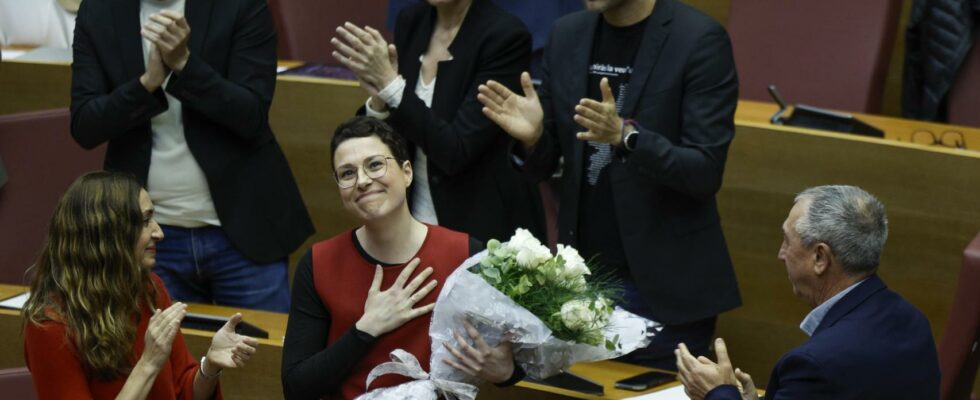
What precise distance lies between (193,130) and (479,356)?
3.19 feet

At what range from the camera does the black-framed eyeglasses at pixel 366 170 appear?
2.31 meters

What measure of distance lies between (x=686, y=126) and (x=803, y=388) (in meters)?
0.79

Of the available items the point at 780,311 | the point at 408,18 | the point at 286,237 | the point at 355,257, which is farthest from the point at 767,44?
the point at 355,257

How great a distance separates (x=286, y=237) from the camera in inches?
116

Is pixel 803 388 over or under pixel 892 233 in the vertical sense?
over

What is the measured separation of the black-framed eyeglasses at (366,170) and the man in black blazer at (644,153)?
1.24ft

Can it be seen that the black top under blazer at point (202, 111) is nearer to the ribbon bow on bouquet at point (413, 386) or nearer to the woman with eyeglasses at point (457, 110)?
the woman with eyeglasses at point (457, 110)

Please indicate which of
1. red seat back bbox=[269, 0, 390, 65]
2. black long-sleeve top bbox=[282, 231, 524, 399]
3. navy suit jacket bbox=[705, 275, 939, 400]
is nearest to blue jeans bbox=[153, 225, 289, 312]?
black long-sleeve top bbox=[282, 231, 524, 399]

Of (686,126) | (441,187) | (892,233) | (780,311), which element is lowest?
(780,311)

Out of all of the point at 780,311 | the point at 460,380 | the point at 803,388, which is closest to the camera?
the point at 803,388

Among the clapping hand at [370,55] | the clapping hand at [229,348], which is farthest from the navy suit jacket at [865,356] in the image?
the clapping hand at [370,55]

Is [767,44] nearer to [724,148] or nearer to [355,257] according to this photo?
[724,148]

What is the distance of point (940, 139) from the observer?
3426mm

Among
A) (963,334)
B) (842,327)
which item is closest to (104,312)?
(842,327)
